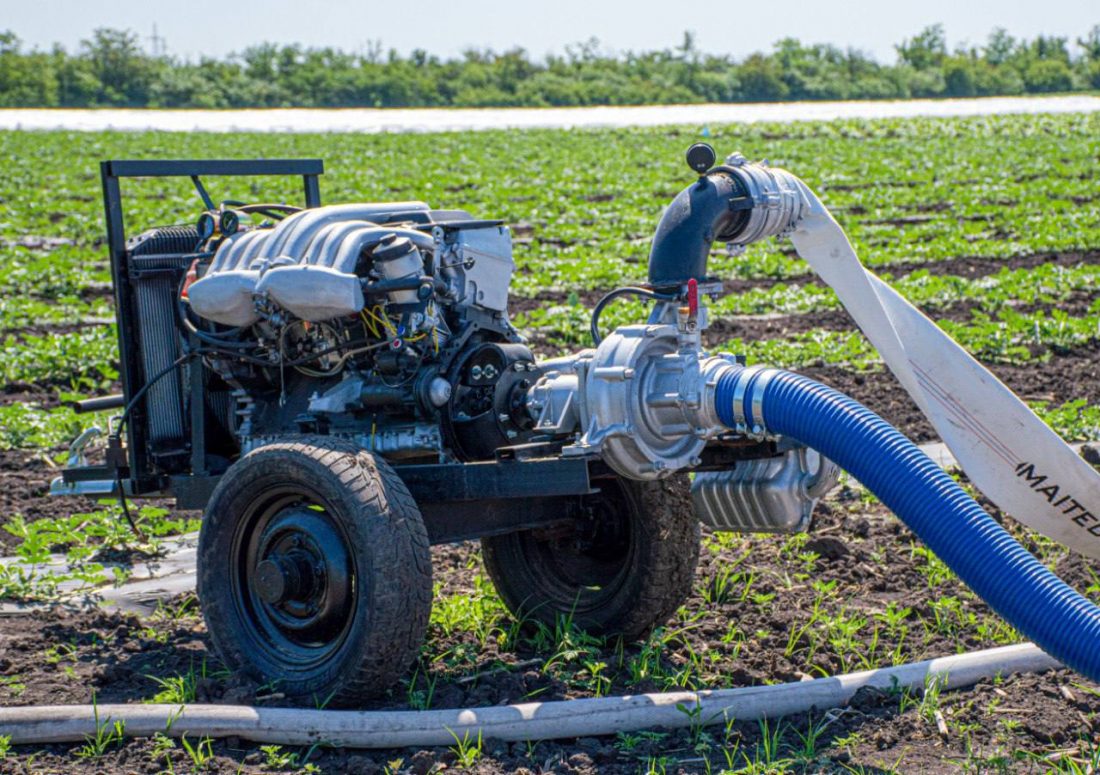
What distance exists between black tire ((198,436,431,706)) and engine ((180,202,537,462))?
435mm

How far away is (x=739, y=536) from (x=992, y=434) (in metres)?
1.95

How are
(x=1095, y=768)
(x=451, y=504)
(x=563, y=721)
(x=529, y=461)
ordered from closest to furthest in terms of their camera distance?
(x=1095, y=768) → (x=563, y=721) → (x=529, y=461) → (x=451, y=504)

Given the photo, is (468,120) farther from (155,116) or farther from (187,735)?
(187,735)

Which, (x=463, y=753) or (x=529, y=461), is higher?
(x=529, y=461)

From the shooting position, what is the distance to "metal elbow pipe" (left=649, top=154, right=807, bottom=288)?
14.5 feet

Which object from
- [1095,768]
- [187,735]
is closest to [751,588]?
[1095,768]

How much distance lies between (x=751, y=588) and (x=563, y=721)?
168 cm

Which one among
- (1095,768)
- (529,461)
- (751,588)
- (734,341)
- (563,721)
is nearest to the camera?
(1095,768)

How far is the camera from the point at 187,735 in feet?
13.6

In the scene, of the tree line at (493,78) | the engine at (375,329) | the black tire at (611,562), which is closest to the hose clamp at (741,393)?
the black tire at (611,562)

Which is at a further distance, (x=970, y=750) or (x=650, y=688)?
(x=650, y=688)

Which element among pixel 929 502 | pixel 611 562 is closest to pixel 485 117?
pixel 611 562

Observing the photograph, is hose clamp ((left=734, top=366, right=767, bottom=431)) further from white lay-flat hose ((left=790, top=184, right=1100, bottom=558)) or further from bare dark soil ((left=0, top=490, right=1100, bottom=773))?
bare dark soil ((left=0, top=490, right=1100, bottom=773))

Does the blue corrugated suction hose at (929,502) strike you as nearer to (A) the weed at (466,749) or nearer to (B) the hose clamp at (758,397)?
(B) the hose clamp at (758,397)
